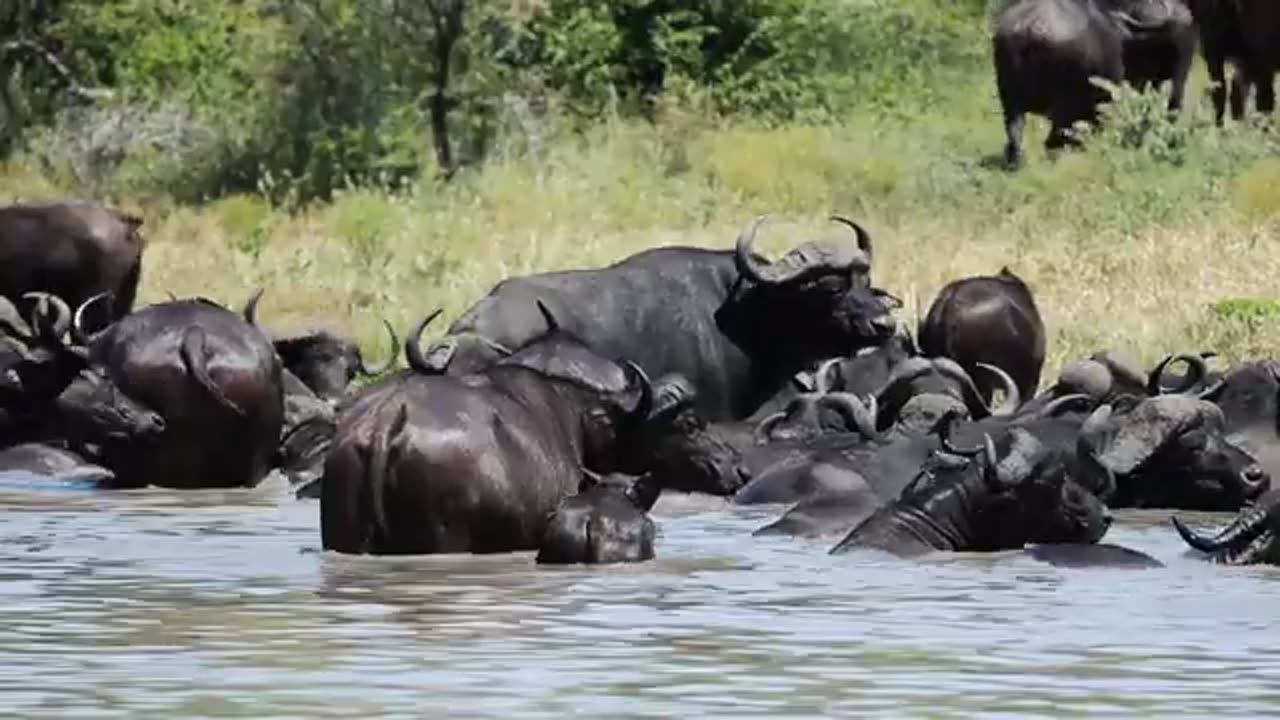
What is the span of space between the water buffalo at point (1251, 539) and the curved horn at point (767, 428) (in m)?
4.26

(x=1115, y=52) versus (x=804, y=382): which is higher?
(x=804, y=382)

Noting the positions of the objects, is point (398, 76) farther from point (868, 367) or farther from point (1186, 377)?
point (1186, 377)

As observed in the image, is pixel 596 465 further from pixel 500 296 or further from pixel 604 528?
pixel 500 296

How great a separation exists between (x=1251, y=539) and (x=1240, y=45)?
65.9ft

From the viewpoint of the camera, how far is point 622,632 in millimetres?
10727

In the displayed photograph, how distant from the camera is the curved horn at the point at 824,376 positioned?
59.1ft

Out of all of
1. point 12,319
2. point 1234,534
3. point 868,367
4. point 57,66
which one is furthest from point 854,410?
point 57,66

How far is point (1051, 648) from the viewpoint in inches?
412

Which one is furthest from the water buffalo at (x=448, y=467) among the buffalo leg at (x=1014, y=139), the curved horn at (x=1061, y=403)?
the buffalo leg at (x=1014, y=139)

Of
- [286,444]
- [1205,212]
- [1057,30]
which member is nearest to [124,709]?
[286,444]

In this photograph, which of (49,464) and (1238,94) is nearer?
(49,464)

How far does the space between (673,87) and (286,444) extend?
1662cm

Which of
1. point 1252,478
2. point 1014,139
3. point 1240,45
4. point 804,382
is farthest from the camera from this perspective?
point 1240,45

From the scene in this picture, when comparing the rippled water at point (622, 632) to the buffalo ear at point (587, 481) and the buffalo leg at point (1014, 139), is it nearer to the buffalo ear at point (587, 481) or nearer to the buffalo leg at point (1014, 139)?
the buffalo ear at point (587, 481)
